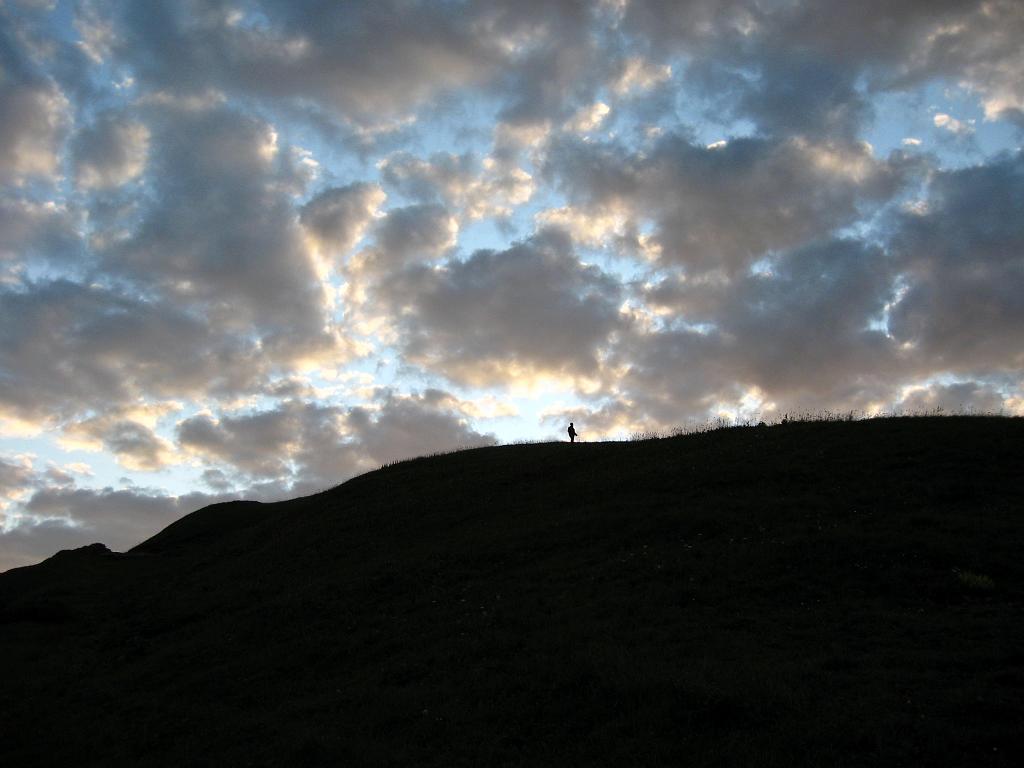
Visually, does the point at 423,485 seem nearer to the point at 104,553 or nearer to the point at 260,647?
the point at 260,647

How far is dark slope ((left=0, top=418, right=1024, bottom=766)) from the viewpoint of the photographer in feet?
47.8

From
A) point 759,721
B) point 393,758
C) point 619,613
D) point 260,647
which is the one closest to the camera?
point 759,721

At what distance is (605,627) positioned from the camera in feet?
66.5

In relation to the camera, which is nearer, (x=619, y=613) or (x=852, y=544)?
(x=619, y=613)

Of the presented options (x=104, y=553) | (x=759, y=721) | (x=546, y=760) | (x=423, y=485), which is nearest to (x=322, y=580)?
(x=423, y=485)

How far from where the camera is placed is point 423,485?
46344 mm

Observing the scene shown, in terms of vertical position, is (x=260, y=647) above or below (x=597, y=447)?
below

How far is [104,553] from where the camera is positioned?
5422 cm

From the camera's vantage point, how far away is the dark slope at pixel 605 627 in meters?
14.6

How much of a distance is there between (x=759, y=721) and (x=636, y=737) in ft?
7.51

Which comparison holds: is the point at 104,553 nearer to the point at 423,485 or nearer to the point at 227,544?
the point at 227,544

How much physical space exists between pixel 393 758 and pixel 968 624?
1338 cm

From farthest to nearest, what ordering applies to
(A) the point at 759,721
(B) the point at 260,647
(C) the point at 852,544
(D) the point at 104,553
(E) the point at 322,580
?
(D) the point at 104,553 → (E) the point at 322,580 → (B) the point at 260,647 → (C) the point at 852,544 → (A) the point at 759,721

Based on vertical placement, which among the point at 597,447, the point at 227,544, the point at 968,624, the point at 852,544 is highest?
the point at 597,447
